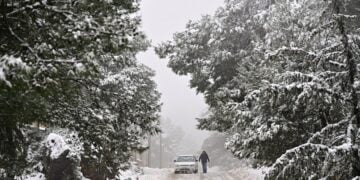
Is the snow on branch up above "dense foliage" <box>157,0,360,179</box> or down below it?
below

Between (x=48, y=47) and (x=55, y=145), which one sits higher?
(x=48, y=47)

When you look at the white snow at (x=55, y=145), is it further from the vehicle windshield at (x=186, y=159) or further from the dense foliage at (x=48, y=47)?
the vehicle windshield at (x=186, y=159)

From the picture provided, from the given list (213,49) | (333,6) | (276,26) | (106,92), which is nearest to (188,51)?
(213,49)

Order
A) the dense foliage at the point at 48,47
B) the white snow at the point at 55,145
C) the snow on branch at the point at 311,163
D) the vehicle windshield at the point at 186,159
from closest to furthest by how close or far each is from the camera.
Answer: the dense foliage at the point at 48,47
the snow on branch at the point at 311,163
the white snow at the point at 55,145
the vehicle windshield at the point at 186,159

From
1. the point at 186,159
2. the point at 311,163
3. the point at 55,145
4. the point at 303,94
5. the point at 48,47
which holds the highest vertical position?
the point at 48,47

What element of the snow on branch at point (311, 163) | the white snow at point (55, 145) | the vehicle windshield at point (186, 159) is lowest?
the snow on branch at point (311, 163)

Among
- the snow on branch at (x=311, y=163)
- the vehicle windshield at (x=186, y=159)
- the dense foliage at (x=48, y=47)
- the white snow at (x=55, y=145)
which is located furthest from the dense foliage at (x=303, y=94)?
the vehicle windshield at (x=186, y=159)

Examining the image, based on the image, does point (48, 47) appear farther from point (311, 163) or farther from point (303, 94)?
point (311, 163)

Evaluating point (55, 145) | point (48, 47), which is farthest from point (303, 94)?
point (55, 145)

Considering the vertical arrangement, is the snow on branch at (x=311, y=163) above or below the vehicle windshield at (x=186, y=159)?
below

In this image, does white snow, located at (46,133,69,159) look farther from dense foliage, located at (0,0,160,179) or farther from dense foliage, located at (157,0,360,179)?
dense foliage, located at (157,0,360,179)

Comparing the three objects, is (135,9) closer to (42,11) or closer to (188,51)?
(42,11)

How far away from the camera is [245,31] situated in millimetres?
21453

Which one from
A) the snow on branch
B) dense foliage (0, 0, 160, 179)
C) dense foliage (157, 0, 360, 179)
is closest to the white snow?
dense foliage (0, 0, 160, 179)
